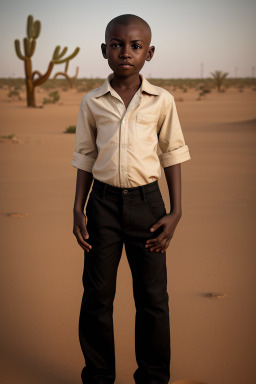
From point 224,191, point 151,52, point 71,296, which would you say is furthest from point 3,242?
point 224,191

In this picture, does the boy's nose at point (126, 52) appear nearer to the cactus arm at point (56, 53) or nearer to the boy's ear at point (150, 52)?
the boy's ear at point (150, 52)

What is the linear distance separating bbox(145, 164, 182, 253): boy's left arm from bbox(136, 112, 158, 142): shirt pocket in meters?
0.19

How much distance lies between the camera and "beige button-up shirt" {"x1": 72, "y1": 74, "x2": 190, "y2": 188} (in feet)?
6.61

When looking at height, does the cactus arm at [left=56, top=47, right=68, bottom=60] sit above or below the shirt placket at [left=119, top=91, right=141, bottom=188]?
above

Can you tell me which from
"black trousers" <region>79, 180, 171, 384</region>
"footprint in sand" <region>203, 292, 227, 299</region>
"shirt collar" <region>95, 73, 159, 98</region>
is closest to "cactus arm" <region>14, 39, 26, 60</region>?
"footprint in sand" <region>203, 292, 227, 299</region>

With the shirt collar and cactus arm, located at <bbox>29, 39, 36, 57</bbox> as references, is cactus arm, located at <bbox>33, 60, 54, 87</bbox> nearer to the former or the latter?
cactus arm, located at <bbox>29, 39, 36, 57</bbox>

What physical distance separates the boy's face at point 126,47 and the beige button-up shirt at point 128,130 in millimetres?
92

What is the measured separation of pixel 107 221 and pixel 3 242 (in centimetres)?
263

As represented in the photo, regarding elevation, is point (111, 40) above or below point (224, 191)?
→ above

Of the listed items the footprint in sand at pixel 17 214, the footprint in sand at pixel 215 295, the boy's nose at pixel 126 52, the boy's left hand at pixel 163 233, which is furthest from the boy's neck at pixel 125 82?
the footprint in sand at pixel 17 214

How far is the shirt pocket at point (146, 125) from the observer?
202 centimetres

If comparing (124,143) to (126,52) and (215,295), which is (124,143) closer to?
(126,52)

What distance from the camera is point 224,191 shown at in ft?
21.3

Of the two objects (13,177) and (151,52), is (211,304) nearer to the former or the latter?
(151,52)
